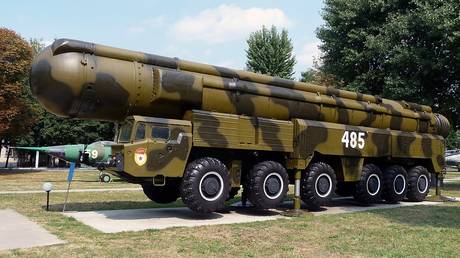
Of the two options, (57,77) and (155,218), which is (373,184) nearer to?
(155,218)

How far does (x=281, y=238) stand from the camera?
10016 millimetres

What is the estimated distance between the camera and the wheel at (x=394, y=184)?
1673 centimetres

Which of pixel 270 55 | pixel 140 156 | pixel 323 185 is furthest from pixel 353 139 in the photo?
pixel 270 55

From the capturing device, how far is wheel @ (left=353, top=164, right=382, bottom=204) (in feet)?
52.2

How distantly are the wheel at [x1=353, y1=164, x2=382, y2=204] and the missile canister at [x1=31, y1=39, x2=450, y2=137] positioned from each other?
2.85m

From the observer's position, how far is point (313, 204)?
1439cm

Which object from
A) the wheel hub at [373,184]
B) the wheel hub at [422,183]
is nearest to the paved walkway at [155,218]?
the wheel hub at [373,184]

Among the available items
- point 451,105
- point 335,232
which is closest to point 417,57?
point 451,105

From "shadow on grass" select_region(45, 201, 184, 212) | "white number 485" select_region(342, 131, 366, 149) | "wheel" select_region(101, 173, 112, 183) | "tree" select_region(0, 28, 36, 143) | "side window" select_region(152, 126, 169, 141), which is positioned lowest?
"shadow on grass" select_region(45, 201, 184, 212)

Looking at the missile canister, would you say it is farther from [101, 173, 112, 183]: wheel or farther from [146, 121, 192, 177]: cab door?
[101, 173, 112, 183]: wheel

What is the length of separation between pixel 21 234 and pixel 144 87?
4194mm

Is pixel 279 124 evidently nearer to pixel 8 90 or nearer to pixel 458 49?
pixel 458 49

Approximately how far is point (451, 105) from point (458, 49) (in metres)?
4.26

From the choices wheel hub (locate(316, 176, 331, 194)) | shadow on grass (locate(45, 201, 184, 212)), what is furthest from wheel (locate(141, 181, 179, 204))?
wheel hub (locate(316, 176, 331, 194))
